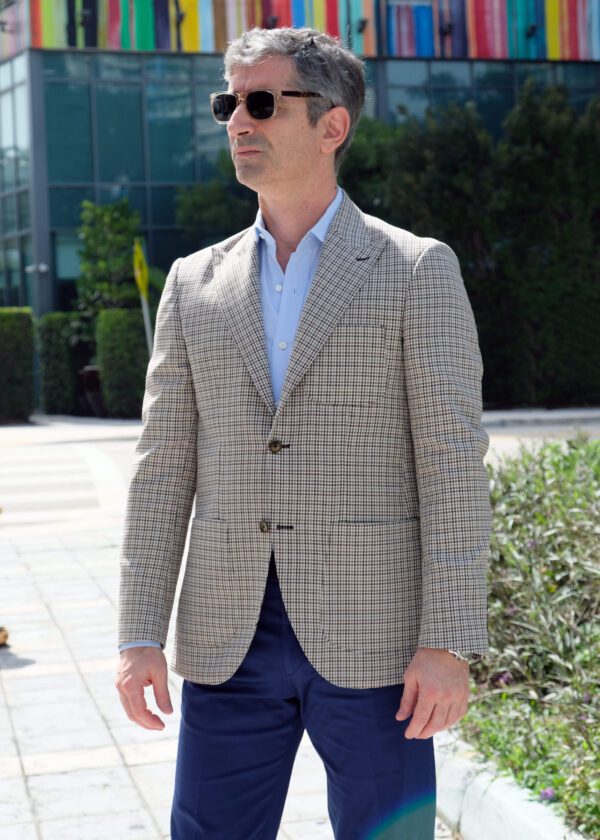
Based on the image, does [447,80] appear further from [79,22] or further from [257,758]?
[257,758]

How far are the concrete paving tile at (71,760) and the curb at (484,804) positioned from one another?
126cm

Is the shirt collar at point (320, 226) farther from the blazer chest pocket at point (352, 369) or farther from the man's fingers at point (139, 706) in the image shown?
the man's fingers at point (139, 706)

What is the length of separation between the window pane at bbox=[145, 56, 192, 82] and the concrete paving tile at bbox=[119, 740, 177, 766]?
2302 cm

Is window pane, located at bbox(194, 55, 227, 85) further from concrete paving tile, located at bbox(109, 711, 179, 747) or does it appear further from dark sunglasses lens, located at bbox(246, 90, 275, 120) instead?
dark sunglasses lens, located at bbox(246, 90, 275, 120)

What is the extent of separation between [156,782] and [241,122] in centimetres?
264

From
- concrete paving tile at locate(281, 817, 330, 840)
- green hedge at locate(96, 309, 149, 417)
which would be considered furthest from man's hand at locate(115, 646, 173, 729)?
green hedge at locate(96, 309, 149, 417)

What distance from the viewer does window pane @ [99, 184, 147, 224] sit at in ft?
84.8

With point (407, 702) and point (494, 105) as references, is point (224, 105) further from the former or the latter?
point (494, 105)

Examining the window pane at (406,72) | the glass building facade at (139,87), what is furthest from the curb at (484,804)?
the window pane at (406,72)

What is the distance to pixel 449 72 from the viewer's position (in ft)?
88.5

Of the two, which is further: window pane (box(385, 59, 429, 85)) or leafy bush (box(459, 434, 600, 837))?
window pane (box(385, 59, 429, 85))

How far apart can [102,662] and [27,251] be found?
21893 millimetres

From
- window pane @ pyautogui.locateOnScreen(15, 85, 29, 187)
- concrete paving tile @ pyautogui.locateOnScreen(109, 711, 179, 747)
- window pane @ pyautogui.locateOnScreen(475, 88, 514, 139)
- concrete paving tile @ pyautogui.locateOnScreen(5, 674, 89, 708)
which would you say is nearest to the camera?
concrete paving tile @ pyautogui.locateOnScreen(109, 711, 179, 747)

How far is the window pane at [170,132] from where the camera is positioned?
2578cm
